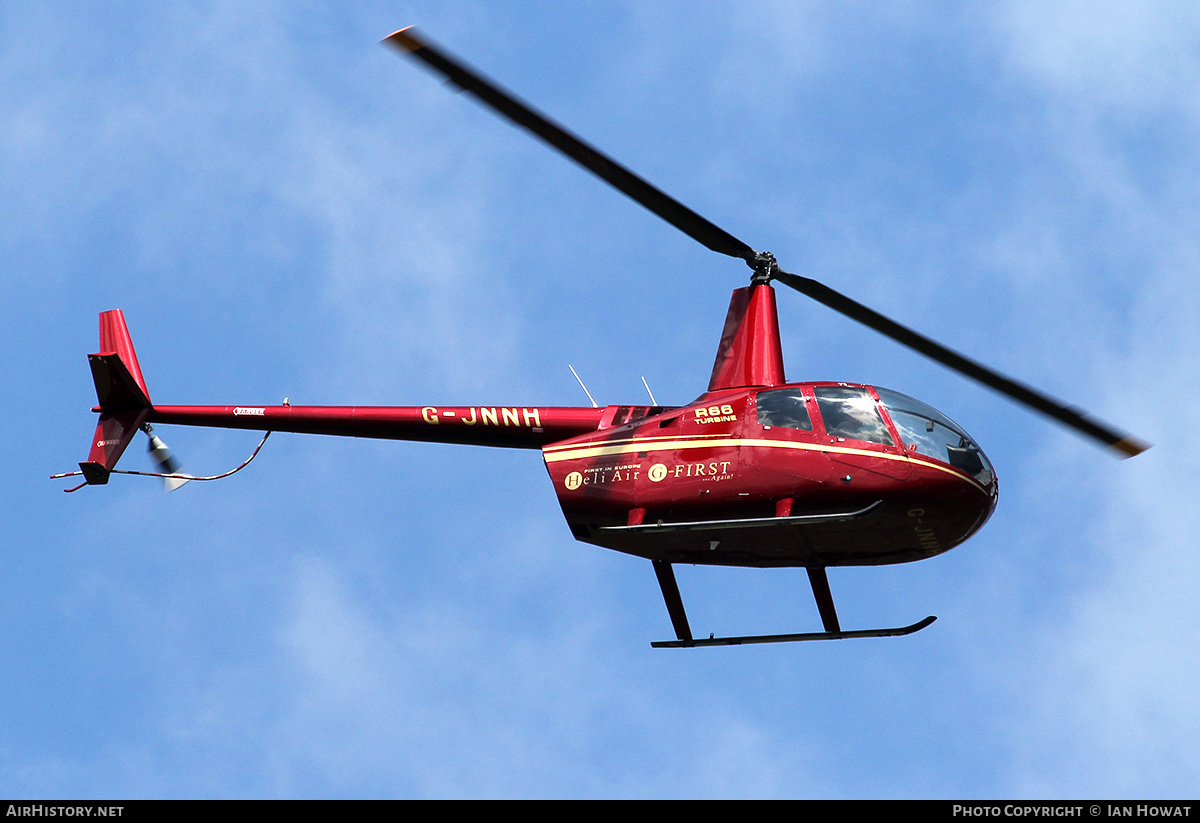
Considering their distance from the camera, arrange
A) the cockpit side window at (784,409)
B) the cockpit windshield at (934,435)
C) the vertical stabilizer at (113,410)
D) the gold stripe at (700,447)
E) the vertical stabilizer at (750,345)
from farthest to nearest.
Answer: the vertical stabilizer at (113,410)
the vertical stabilizer at (750,345)
the cockpit side window at (784,409)
the cockpit windshield at (934,435)
the gold stripe at (700,447)

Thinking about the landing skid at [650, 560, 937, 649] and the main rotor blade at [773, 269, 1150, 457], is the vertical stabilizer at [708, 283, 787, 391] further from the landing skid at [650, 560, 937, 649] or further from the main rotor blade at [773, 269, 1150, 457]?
the landing skid at [650, 560, 937, 649]

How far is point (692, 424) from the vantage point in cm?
2252

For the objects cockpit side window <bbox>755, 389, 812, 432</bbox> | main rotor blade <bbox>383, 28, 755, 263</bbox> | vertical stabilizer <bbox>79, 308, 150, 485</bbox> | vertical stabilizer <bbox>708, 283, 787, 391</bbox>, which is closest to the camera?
main rotor blade <bbox>383, 28, 755, 263</bbox>

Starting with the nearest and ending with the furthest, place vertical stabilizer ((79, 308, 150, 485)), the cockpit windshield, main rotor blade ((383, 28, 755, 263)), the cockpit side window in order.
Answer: main rotor blade ((383, 28, 755, 263)), the cockpit windshield, the cockpit side window, vertical stabilizer ((79, 308, 150, 485))

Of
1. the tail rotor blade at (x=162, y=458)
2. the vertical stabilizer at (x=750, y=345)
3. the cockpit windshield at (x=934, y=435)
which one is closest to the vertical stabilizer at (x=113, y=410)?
the tail rotor blade at (x=162, y=458)

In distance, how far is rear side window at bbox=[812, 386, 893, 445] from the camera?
21.3 metres

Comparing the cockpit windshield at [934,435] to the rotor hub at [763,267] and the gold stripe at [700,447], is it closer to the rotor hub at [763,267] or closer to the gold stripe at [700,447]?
the gold stripe at [700,447]

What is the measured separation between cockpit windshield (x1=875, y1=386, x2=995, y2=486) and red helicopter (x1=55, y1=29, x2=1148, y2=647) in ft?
0.08

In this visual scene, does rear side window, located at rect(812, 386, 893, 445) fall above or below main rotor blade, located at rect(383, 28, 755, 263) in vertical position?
below

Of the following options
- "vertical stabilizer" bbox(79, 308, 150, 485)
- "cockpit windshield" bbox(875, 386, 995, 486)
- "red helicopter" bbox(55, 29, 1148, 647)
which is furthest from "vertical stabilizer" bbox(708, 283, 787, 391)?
"vertical stabilizer" bbox(79, 308, 150, 485)

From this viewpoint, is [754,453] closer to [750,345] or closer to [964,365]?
[750,345]

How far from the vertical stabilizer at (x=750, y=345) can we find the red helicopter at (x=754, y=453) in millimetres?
23

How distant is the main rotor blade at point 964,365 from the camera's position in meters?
22.3
